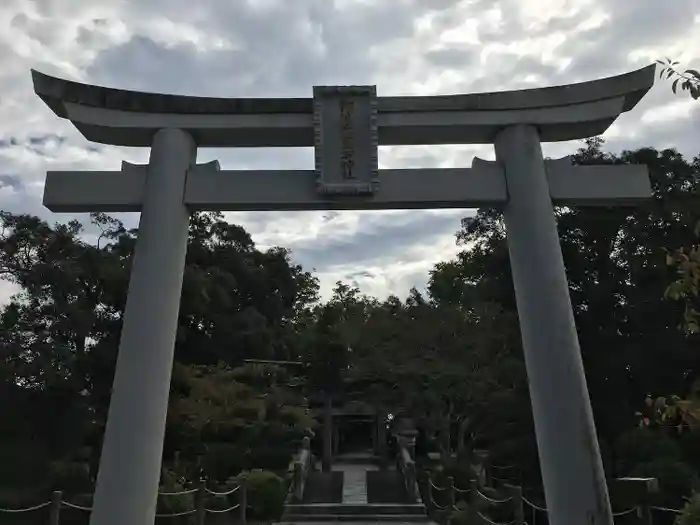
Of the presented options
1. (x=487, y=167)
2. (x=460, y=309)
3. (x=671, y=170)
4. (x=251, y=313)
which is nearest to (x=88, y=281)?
(x=251, y=313)

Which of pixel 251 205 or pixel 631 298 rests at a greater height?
pixel 631 298

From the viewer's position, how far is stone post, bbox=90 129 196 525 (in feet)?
16.0

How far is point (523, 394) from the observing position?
1416 centimetres

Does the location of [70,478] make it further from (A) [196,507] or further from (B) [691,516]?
(B) [691,516]

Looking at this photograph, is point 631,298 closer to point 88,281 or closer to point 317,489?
point 317,489

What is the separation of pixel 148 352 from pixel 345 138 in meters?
2.60

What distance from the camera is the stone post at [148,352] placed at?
4863 mm

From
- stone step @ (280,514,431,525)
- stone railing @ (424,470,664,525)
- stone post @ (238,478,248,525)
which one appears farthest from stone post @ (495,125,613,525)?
stone step @ (280,514,431,525)

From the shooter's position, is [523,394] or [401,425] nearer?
[523,394]

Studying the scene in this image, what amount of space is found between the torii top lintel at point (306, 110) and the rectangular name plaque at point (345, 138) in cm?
11

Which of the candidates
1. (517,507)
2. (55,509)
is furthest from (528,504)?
(55,509)

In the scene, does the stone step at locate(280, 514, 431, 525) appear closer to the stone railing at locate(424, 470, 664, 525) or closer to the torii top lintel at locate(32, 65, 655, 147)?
the stone railing at locate(424, 470, 664, 525)

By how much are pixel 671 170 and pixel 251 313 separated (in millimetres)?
14879

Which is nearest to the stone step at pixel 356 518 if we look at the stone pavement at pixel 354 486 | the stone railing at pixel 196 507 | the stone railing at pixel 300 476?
the stone pavement at pixel 354 486
